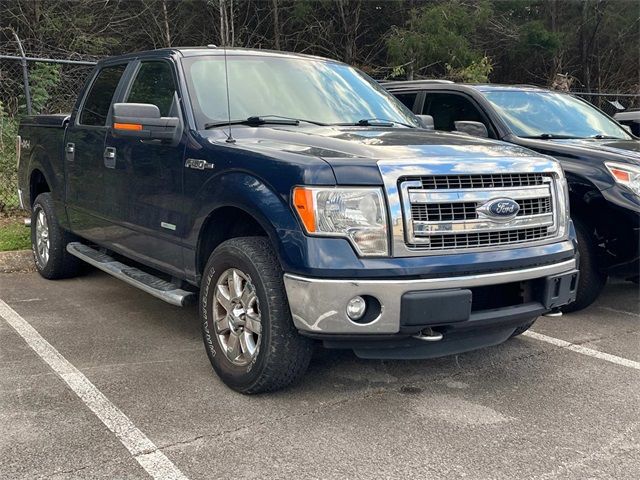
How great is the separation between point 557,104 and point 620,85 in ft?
56.9

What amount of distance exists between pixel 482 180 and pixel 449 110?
11.6 feet

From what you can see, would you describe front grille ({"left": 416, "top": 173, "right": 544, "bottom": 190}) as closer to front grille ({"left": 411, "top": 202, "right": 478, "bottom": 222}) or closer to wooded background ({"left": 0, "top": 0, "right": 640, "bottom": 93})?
front grille ({"left": 411, "top": 202, "right": 478, "bottom": 222})

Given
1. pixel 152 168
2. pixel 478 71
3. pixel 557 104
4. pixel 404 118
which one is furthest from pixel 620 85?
pixel 152 168

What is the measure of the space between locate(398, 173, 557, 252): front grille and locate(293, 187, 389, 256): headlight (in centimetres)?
13

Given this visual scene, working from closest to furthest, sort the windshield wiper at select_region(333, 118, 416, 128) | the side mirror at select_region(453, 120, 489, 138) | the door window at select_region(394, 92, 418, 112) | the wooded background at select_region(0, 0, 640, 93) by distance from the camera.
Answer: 1. the windshield wiper at select_region(333, 118, 416, 128)
2. the side mirror at select_region(453, 120, 489, 138)
3. the door window at select_region(394, 92, 418, 112)
4. the wooded background at select_region(0, 0, 640, 93)

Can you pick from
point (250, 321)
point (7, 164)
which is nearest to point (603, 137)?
point (250, 321)

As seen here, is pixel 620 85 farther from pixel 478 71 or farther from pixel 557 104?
pixel 557 104

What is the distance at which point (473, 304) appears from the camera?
11.1ft

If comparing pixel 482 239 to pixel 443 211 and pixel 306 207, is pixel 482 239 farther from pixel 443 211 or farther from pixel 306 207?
pixel 306 207

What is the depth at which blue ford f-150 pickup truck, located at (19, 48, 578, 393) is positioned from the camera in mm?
3111

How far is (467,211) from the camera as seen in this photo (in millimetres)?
3287

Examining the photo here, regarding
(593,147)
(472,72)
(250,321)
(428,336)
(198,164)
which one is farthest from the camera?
(472,72)

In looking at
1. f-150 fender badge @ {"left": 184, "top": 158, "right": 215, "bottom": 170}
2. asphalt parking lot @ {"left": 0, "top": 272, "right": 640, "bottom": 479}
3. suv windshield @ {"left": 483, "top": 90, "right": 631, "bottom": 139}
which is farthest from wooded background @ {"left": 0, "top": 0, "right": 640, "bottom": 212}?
asphalt parking lot @ {"left": 0, "top": 272, "right": 640, "bottom": 479}

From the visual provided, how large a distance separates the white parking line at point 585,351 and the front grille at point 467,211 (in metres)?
1.23
